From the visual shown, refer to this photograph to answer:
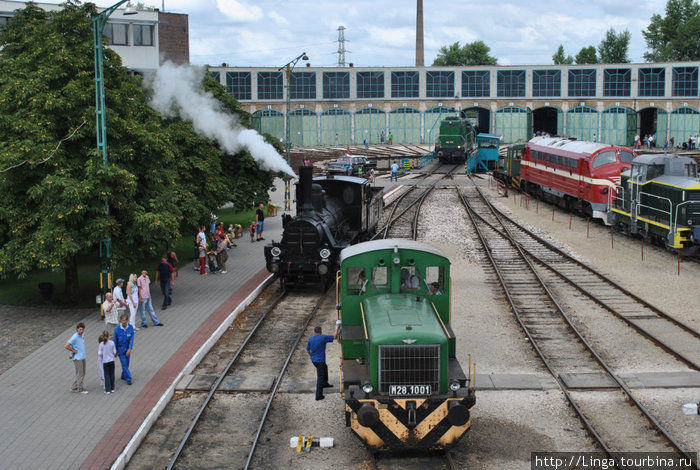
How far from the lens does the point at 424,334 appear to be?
35.2 feet

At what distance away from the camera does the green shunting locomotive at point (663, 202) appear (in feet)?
87.2

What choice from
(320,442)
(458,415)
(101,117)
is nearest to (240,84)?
(101,117)

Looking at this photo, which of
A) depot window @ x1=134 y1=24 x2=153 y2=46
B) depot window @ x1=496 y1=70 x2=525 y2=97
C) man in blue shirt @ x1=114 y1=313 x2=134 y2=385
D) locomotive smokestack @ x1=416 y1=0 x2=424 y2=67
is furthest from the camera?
locomotive smokestack @ x1=416 y1=0 x2=424 y2=67

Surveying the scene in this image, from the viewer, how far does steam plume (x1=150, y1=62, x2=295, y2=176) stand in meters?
28.9

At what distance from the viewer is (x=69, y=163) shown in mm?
19672

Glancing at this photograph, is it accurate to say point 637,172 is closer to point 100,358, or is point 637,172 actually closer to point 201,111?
point 201,111

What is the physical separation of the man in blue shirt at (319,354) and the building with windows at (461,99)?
236ft

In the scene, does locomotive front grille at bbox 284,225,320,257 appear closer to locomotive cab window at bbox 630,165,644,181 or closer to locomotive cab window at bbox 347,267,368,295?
locomotive cab window at bbox 347,267,368,295

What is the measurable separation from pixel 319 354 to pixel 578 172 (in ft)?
89.5

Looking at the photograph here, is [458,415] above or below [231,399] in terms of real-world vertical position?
above

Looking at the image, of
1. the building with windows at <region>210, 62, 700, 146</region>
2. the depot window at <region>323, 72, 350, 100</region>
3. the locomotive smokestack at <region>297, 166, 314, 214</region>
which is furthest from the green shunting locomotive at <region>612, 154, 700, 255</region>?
the depot window at <region>323, 72, 350, 100</region>

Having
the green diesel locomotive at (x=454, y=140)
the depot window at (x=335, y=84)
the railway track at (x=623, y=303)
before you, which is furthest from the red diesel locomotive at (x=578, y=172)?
the depot window at (x=335, y=84)

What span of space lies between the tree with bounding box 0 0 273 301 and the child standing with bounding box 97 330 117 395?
5.11 meters

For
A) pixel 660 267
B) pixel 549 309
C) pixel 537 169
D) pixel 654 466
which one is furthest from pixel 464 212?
pixel 654 466
